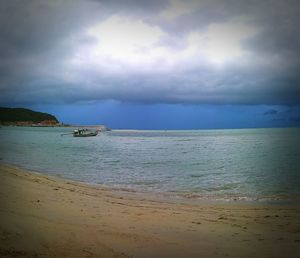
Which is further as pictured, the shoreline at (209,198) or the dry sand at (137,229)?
the shoreline at (209,198)

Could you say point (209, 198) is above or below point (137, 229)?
below

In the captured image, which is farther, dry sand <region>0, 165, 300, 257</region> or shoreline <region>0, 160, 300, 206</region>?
shoreline <region>0, 160, 300, 206</region>

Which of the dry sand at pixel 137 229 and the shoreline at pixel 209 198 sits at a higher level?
the dry sand at pixel 137 229

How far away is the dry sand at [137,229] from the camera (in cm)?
362

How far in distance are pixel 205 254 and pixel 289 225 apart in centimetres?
236

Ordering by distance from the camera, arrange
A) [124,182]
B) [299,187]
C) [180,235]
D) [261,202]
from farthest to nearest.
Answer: [124,182]
[299,187]
[261,202]
[180,235]

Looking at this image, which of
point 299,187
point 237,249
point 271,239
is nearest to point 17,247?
point 237,249

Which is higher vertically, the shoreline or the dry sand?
the dry sand

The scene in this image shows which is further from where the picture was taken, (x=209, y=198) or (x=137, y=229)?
(x=209, y=198)

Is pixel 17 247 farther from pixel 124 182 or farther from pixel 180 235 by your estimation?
pixel 124 182

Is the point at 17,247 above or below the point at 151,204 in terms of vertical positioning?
above

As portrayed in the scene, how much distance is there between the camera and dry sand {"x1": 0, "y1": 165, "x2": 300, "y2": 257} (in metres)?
3.62

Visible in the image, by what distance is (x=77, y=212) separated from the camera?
18.2 ft

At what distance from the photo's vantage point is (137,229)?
15.4ft
